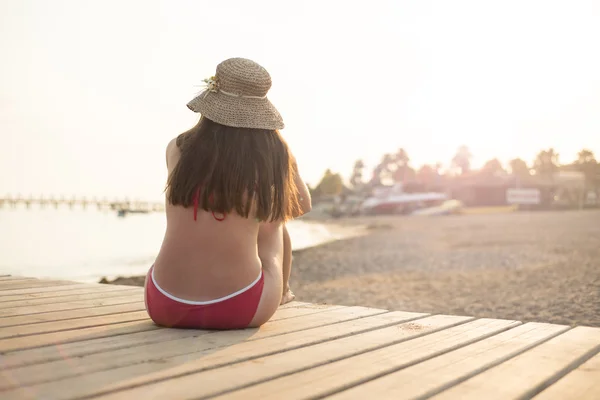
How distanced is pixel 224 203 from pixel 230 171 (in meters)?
0.15

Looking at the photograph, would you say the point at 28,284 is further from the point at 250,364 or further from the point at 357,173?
the point at 357,173

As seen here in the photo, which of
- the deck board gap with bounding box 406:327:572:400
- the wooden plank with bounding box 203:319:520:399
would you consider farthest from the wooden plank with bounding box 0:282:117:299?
the deck board gap with bounding box 406:327:572:400

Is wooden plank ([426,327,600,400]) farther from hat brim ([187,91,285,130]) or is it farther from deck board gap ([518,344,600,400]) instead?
hat brim ([187,91,285,130])

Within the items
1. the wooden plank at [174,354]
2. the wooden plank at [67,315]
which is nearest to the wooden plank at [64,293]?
the wooden plank at [67,315]

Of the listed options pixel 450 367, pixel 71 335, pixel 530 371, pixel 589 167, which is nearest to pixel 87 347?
pixel 71 335

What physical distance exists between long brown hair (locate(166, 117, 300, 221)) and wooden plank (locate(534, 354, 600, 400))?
1369 mm

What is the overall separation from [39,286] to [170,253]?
2.22m

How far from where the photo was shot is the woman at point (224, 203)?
8.64 ft

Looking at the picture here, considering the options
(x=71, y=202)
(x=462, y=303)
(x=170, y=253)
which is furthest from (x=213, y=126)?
(x=71, y=202)

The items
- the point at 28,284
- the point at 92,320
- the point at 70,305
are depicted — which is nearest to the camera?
the point at 92,320

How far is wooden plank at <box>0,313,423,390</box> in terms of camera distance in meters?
2.02

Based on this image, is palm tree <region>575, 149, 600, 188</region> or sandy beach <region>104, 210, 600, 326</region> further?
palm tree <region>575, 149, 600, 188</region>

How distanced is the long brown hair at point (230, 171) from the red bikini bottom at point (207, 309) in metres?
0.39

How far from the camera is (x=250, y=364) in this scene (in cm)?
220
